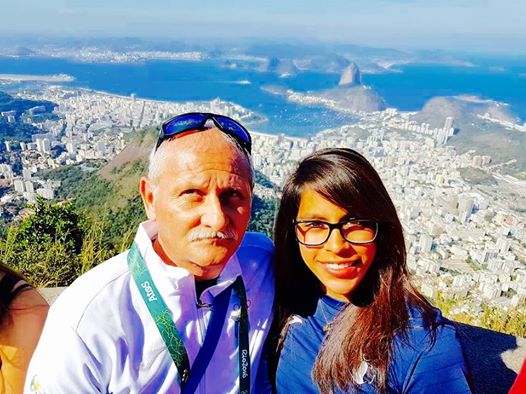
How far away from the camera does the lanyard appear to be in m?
1.16

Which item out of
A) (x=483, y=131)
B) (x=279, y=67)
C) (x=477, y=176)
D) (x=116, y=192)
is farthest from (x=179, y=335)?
(x=279, y=67)

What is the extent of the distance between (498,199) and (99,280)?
2888 centimetres

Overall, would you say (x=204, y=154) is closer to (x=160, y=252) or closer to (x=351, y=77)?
(x=160, y=252)

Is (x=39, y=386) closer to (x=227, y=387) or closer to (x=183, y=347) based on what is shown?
(x=183, y=347)

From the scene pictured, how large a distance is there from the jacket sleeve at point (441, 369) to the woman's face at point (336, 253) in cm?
32

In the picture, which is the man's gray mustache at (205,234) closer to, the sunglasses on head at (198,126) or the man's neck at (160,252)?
the man's neck at (160,252)

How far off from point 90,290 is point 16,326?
1.24 feet

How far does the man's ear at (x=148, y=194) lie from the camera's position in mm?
1228

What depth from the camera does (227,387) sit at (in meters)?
1.36

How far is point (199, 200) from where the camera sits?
117 centimetres

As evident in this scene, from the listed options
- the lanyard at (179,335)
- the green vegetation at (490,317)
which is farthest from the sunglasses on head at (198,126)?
the green vegetation at (490,317)

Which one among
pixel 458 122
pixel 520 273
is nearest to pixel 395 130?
pixel 458 122

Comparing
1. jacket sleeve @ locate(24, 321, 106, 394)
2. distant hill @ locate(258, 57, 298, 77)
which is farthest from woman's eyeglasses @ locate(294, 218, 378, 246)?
distant hill @ locate(258, 57, 298, 77)

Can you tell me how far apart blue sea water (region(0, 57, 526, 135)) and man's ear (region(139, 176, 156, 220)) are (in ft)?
151
